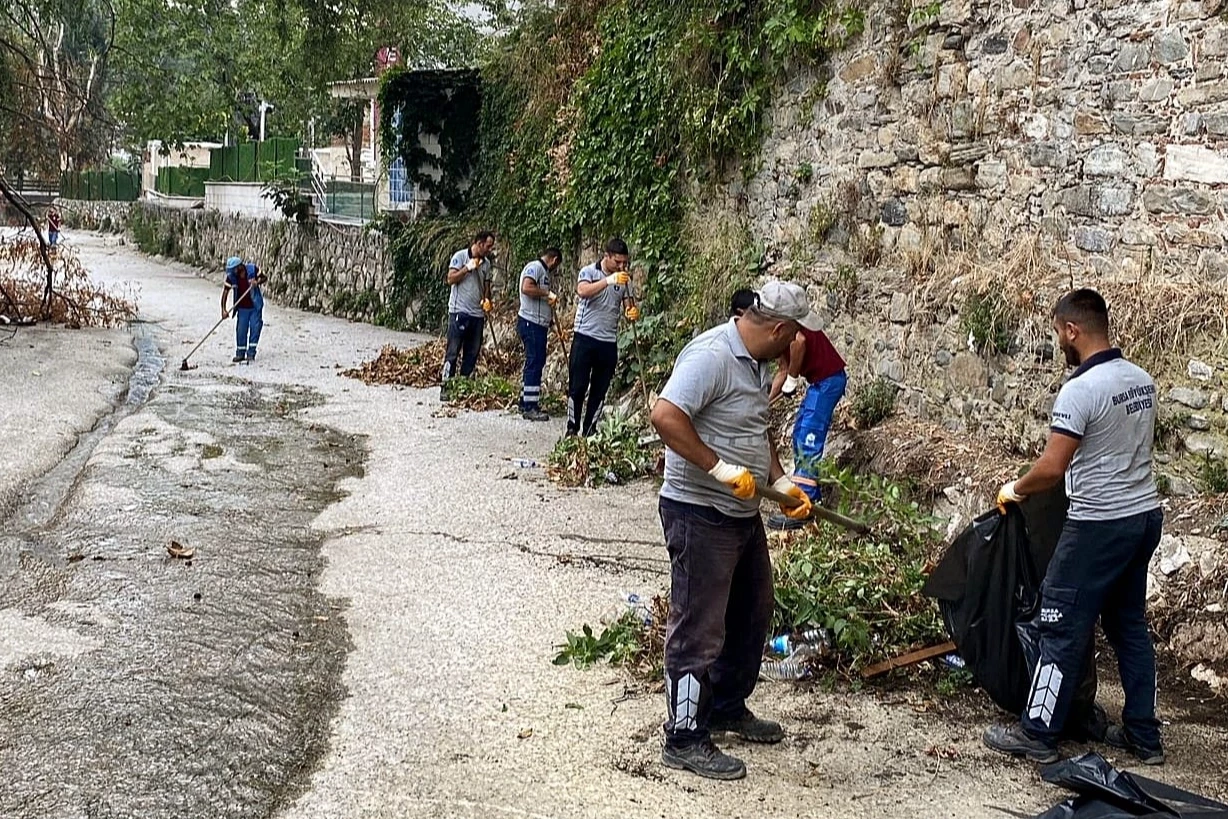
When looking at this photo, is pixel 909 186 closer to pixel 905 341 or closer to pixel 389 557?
pixel 905 341

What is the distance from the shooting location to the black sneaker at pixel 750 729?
4789 millimetres

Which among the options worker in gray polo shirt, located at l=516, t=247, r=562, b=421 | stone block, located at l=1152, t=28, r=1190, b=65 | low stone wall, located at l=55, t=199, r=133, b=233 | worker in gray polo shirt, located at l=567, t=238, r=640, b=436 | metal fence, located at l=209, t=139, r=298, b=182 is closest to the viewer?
stone block, located at l=1152, t=28, r=1190, b=65

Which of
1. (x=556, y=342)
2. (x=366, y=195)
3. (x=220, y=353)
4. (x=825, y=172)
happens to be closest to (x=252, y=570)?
(x=825, y=172)

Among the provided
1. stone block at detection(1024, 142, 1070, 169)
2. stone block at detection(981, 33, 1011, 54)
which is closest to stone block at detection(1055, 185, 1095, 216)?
stone block at detection(1024, 142, 1070, 169)

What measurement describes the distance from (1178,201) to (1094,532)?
289 centimetres

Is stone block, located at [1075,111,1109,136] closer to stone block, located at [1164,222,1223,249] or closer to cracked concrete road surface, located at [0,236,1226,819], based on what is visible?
stone block, located at [1164,222,1223,249]

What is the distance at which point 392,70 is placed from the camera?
65.0 ft

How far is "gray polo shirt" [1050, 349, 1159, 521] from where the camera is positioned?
174 inches

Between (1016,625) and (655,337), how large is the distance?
24.6 feet

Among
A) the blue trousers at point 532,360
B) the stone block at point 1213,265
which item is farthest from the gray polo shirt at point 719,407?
the blue trousers at point 532,360

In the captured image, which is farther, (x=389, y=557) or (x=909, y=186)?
(x=909, y=186)

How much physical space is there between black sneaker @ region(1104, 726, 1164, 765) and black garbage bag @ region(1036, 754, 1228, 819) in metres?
0.93

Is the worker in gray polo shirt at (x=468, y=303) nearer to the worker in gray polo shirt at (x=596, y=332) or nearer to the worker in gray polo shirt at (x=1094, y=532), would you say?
the worker in gray polo shirt at (x=596, y=332)

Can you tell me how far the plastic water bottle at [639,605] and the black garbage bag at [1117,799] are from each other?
90.6 inches
